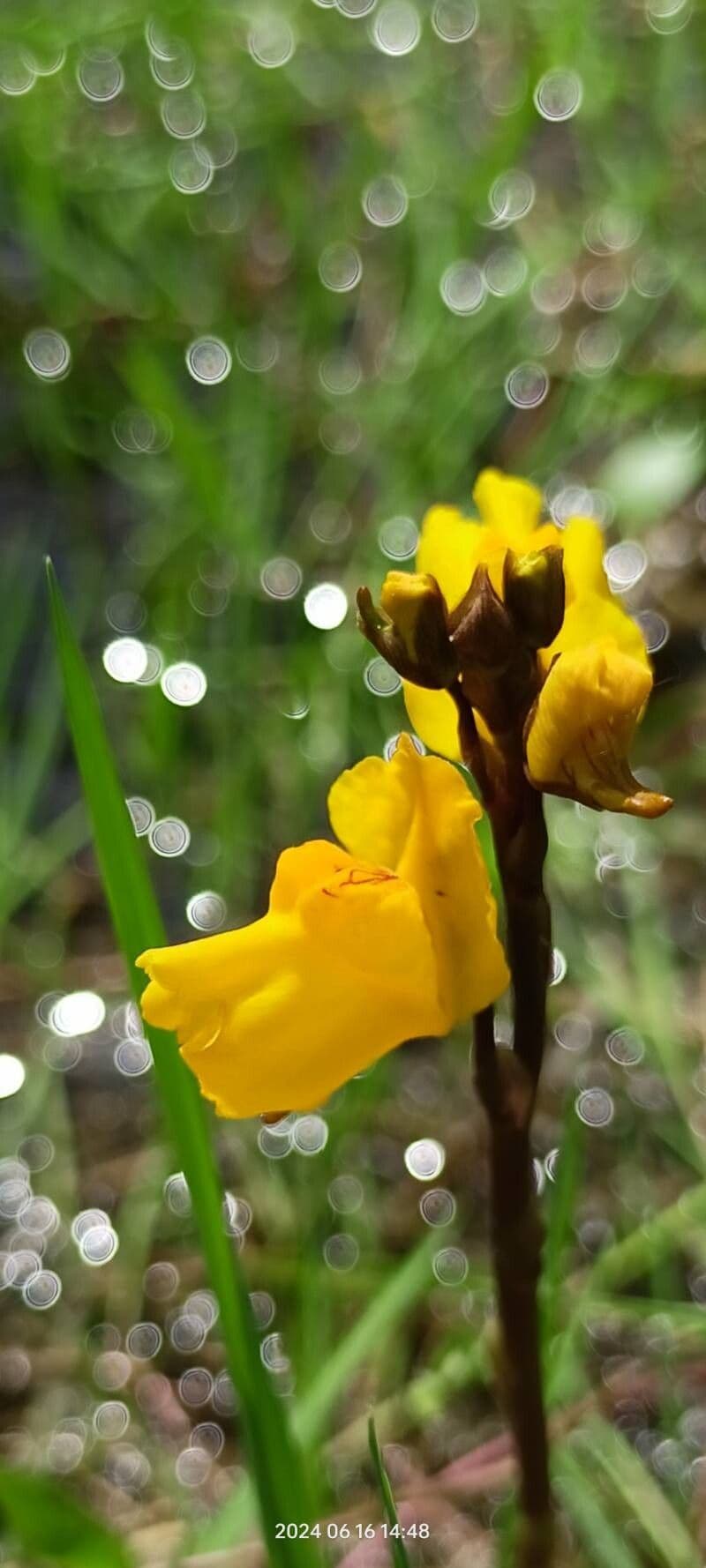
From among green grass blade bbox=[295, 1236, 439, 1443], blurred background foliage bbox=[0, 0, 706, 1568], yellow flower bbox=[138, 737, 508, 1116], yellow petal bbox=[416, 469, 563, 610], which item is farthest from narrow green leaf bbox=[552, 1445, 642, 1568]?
yellow petal bbox=[416, 469, 563, 610]

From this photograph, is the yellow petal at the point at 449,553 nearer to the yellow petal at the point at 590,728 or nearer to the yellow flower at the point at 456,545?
the yellow flower at the point at 456,545

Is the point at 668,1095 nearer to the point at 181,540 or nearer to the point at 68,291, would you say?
the point at 181,540

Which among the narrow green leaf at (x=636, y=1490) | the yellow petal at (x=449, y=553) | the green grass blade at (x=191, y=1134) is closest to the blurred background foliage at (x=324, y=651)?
the narrow green leaf at (x=636, y=1490)

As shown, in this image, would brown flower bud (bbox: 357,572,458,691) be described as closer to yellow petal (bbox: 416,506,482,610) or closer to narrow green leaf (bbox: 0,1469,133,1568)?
yellow petal (bbox: 416,506,482,610)

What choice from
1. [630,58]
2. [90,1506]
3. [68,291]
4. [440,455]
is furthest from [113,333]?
[90,1506]

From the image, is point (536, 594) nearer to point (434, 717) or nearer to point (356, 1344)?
Answer: point (434, 717)

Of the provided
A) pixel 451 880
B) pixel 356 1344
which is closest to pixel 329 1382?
pixel 356 1344
